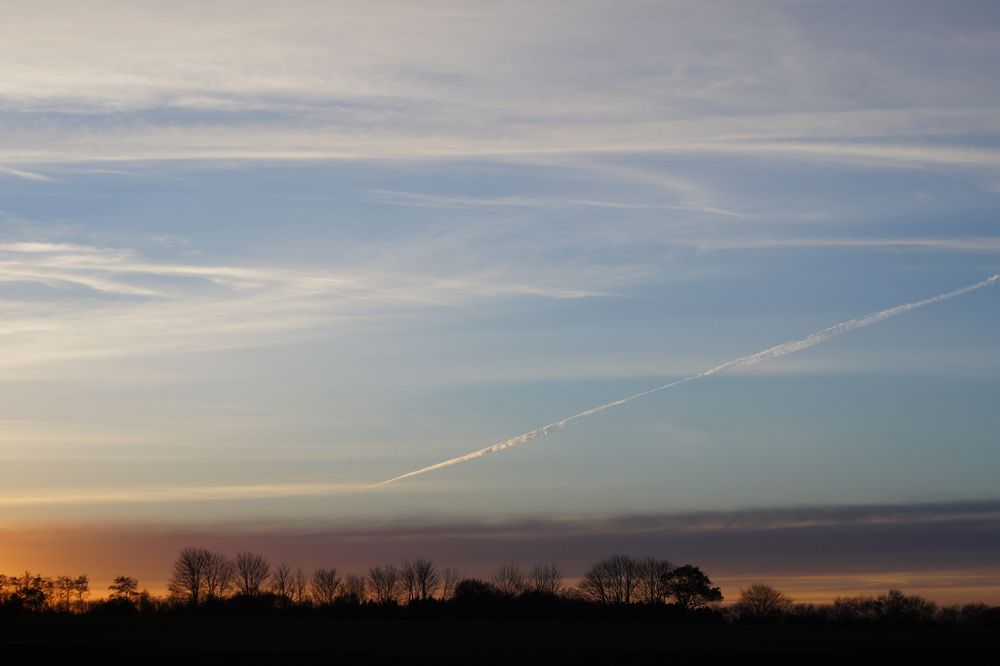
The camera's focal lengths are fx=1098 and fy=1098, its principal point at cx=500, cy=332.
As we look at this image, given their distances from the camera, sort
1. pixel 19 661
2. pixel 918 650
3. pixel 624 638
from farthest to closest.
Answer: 1. pixel 624 638
2. pixel 918 650
3. pixel 19 661

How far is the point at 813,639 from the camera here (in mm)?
123875

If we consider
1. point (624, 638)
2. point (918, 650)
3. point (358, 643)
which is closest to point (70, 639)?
point (358, 643)

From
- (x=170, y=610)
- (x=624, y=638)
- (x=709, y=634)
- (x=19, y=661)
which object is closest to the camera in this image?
(x=19, y=661)

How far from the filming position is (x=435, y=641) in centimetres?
11294

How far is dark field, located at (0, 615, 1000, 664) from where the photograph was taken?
9712 centimetres

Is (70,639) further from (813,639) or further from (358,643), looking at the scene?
(813,639)

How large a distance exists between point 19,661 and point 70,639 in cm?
2246

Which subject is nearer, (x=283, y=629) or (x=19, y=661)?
(x=19, y=661)

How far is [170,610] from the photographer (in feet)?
650

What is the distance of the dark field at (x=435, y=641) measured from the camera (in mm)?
97125

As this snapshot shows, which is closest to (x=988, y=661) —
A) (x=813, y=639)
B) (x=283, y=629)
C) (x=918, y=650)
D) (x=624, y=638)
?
(x=918, y=650)

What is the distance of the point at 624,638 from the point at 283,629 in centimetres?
3968

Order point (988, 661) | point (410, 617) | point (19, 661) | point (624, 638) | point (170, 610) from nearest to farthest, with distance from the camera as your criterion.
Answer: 1. point (19, 661)
2. point (988, 661)
3. point (624, 638)
4. point (410, 617)
5. point (170, 610)

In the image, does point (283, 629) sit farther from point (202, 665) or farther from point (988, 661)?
point (988, 661)
